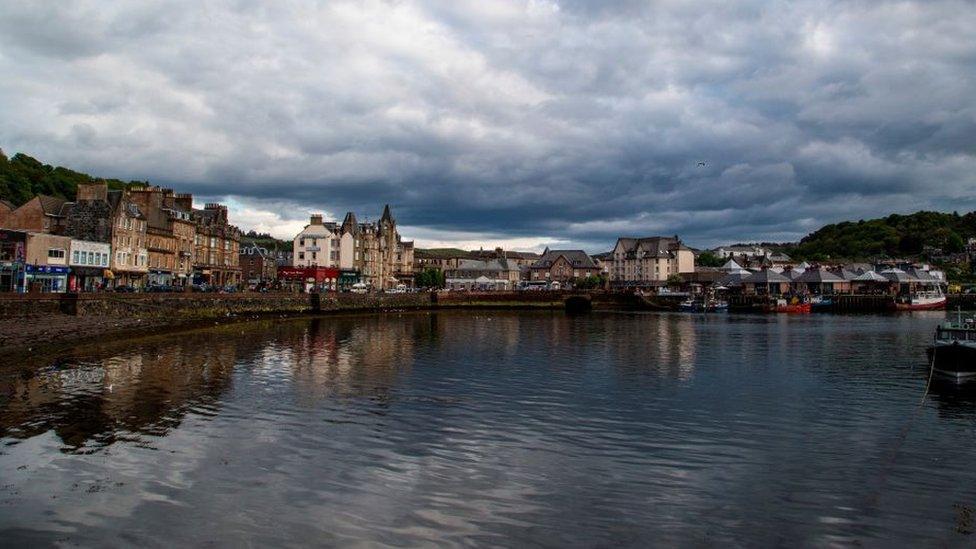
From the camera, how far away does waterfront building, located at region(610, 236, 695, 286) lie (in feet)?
586

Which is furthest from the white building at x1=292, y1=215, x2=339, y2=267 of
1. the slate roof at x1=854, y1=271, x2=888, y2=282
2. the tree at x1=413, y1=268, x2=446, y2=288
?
the slate roof at x1=854, y1=271, x2=888, y2=282

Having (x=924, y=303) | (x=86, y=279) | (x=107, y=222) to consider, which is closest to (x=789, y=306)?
(x=924, y=303)

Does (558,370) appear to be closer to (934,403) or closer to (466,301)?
(934,403)

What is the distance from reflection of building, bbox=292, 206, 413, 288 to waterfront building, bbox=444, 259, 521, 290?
82.4 ft

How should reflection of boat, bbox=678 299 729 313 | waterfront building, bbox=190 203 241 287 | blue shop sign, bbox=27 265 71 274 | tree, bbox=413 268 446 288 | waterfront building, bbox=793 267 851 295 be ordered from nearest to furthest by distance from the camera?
blue shop sign, bbox=27 265 71 274 → waterfront building, bbox=190 203 241 287 → reflection of boat, bbox=678 299 729 313 → waterfront building, bbox=793 267 851 295 → tree, bbox=413 268 446 288

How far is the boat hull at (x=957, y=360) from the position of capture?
110 feet

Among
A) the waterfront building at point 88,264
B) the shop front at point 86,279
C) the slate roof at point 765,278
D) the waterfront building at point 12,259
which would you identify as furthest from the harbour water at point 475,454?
the slate roof at point 765,278

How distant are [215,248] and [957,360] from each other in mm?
98143

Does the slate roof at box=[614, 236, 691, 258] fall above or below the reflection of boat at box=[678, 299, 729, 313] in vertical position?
above

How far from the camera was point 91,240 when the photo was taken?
76062mm

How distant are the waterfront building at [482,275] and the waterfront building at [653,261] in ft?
93.7

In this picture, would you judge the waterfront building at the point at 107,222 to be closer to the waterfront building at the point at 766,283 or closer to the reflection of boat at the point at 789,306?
the reflection of boat at the point at 789,306

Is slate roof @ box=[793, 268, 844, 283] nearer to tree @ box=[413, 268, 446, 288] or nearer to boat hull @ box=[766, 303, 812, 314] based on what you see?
boat hull @ box=[766, 303, 812, 314]

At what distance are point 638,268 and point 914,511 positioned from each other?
567ft
